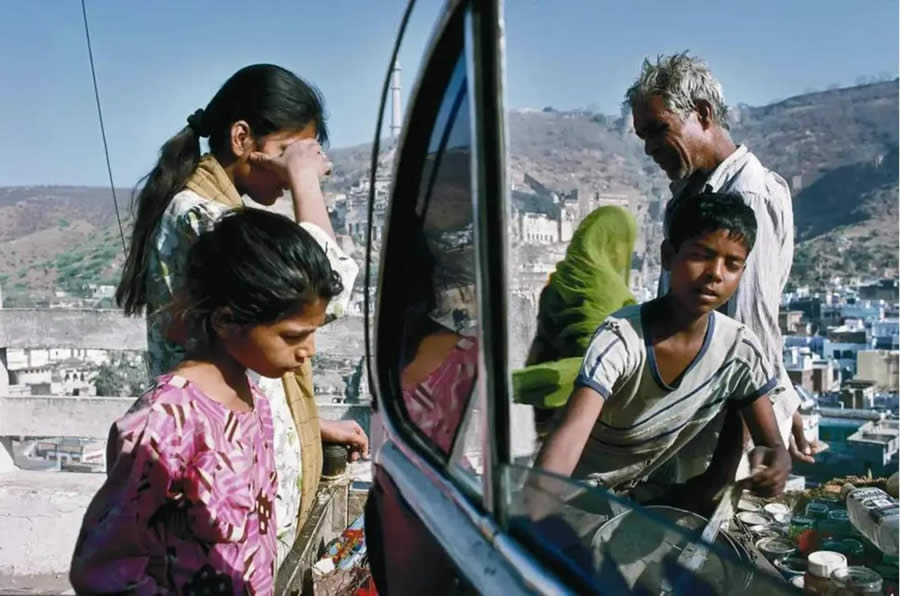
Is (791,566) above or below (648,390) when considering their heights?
below

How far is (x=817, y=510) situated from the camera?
1.05 meters

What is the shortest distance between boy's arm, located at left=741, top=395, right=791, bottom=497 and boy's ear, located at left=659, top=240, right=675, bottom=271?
22 centimetres

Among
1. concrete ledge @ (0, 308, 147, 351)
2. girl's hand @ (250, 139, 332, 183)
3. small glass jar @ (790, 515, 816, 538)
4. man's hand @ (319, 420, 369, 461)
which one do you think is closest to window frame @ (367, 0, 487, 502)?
small glass jar @ (790, 515, 816, 538)

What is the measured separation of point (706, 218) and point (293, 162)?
135 centimetres

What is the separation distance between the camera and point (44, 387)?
5.27m

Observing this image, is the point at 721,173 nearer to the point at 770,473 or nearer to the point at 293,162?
the point at 770,473

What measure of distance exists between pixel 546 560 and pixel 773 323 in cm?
43

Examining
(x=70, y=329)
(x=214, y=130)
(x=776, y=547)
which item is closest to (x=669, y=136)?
(x=776, y=547)

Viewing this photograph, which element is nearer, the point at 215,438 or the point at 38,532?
the point at 215,438

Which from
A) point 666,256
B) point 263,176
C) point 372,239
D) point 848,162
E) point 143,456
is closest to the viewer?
point 848,162

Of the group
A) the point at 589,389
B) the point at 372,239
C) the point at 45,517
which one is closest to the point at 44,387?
the point at 45,517

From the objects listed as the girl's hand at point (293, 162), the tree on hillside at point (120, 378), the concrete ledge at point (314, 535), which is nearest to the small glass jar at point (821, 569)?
the girl's hand at point (293, 162)

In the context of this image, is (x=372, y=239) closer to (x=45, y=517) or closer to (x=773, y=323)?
(x=773, y=323)

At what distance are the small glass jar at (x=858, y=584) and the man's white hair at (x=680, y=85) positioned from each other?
21.9 inches
